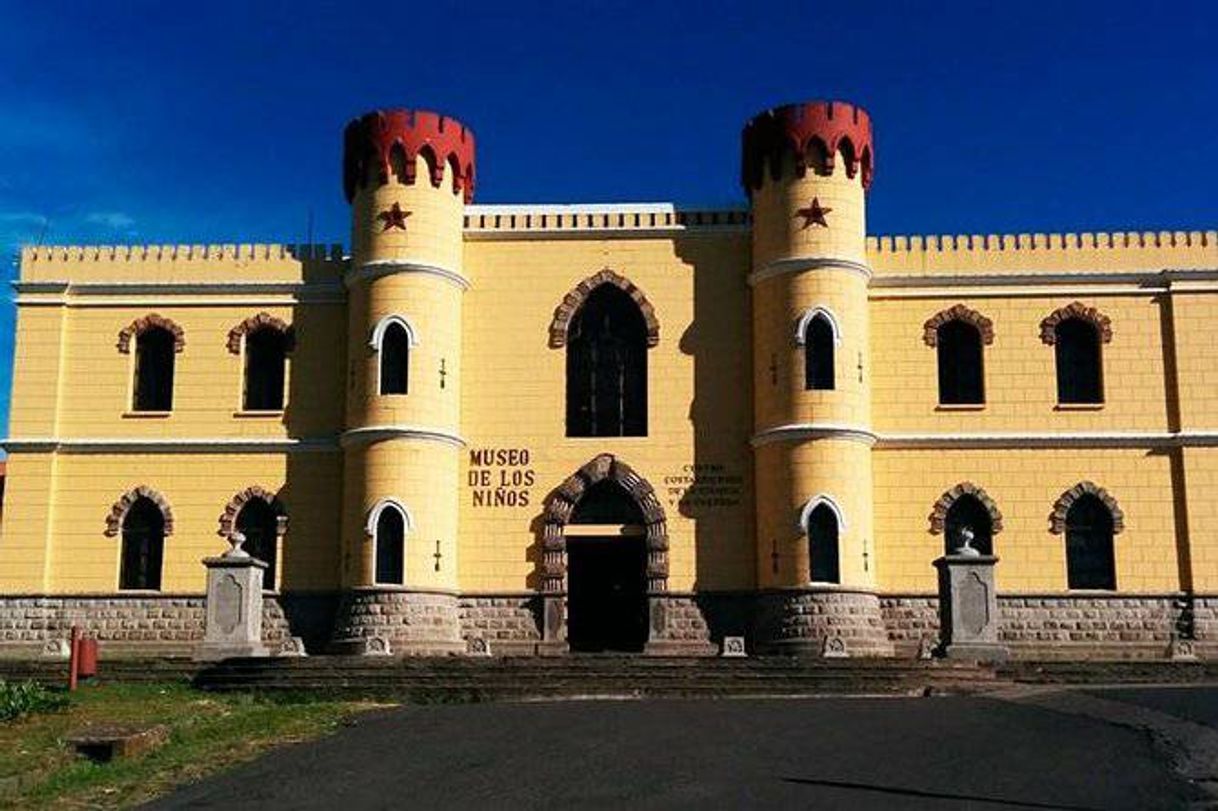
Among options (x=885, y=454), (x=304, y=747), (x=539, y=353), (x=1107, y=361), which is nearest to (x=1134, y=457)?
(x=1107, y=361)

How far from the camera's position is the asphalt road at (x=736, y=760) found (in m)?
12.0

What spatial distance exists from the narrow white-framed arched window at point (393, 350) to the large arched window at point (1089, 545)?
12740mm

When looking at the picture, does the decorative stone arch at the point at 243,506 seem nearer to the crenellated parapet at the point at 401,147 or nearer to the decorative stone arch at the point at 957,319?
the crenellated parapet at the point at 401,147

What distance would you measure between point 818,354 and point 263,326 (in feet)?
35.8

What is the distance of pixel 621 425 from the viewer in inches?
1138

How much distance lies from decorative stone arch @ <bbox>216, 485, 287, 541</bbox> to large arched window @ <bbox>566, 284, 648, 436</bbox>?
5.77 metres

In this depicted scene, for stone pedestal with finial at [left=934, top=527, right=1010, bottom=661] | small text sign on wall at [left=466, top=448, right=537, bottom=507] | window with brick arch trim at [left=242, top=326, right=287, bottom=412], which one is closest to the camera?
stone pedestal with finial at [left=934, top=527, right=1010, bottom=661]

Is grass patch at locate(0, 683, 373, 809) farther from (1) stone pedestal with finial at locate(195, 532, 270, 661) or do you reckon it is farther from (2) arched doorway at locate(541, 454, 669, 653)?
(2) arched doorway at locate(541, 454, 669, 653)

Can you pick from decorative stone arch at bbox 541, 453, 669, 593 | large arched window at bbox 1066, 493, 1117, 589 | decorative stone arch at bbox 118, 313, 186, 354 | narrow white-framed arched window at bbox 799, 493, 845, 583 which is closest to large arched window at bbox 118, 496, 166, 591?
decorative stone arch at bbox 118, 313, 186, 354

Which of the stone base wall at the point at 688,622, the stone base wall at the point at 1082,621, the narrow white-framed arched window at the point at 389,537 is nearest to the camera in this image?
the stone base wall at the point at 688,622

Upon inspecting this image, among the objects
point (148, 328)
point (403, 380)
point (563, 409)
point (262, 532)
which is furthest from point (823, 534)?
point (148, 328)

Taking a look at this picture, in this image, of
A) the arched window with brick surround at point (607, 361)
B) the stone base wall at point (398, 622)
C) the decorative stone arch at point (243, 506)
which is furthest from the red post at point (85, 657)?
the arched window with brick surround at point (607, 361)

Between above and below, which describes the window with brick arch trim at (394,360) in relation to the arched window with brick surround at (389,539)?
above

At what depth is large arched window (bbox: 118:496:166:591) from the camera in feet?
95.0
